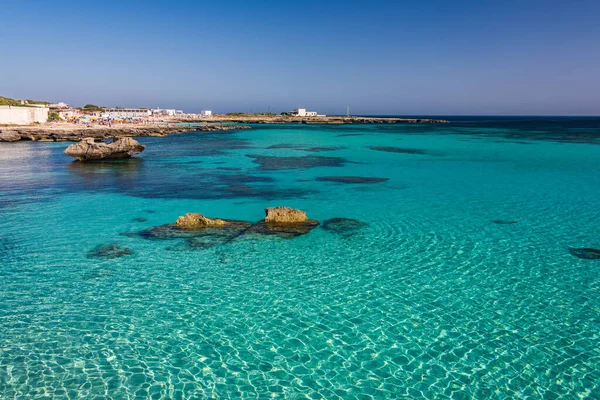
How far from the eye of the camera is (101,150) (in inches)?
1513

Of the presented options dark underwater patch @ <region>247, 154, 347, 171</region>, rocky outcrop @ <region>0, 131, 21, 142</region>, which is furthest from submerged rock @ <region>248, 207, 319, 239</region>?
rocky outcrop @ <region>0, 131, 21, 142</region>

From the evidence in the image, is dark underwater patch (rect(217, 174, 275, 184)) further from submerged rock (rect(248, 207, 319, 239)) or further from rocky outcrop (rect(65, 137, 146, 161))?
rocky outcrop (rect(65, 137, 146, 161))

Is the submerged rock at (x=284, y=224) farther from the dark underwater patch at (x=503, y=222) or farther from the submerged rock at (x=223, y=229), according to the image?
the dark underwater patch at (x=503, y=222)

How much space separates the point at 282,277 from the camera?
12.2 metres

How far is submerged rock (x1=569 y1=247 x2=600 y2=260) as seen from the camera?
13.8 m

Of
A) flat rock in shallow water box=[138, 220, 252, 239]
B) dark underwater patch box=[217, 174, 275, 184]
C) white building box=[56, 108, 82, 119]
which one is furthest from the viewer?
white building box=[56, 108, 82, 119]

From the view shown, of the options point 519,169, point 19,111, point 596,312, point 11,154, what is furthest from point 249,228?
point 19,111

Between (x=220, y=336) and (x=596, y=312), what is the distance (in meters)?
9.45

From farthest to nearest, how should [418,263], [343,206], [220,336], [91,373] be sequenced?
[343,206], [418,263], [220,336], [91,373]

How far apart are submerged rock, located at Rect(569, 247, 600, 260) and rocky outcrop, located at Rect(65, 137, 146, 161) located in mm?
38137

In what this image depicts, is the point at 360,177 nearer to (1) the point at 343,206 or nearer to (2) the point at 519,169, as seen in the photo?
(1) the point at 343,206

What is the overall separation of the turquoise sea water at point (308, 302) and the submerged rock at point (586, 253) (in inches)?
12.8


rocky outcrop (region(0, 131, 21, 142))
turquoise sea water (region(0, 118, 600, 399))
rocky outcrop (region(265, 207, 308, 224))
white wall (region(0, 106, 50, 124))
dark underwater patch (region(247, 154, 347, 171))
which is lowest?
turquoise sea water (region(0, 118, 600, 399))

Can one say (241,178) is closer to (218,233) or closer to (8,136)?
(218,233)
